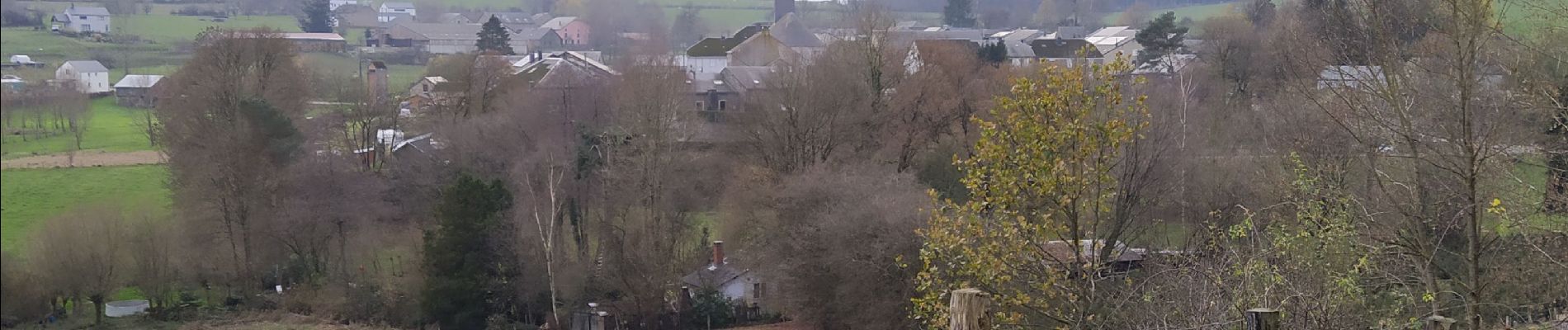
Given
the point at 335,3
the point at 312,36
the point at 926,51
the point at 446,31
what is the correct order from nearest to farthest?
the point at 312,36 → the point at 926,51 → the point at 335,3 → the point at 446,31

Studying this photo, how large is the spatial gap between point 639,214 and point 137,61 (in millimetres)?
8667

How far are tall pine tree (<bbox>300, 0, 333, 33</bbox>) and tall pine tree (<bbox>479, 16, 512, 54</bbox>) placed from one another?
10893 millimetres

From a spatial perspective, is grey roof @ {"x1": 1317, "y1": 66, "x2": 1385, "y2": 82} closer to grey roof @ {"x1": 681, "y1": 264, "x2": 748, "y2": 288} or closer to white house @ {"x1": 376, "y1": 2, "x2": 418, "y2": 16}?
grey roof @ {"x1": 681, "y1": 264, "x2": 748, "y2": 288}

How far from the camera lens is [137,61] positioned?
18422 millimetres

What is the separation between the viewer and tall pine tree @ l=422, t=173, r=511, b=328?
20.9 meters

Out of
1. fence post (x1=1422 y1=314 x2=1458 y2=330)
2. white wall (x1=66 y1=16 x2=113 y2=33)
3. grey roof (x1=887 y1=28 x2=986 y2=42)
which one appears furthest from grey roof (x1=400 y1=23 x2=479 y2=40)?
fence post (x1=1422 y1=314 x2=1458 y2=330)

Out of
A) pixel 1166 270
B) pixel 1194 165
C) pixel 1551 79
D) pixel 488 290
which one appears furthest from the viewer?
pixel 488 290

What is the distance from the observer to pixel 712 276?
75.9 ft

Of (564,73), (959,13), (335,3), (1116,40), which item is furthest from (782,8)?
(335,3)

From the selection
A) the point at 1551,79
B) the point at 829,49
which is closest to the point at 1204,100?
the point at 829,49

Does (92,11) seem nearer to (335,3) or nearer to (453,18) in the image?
(335,3)

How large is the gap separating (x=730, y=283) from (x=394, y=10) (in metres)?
20.0

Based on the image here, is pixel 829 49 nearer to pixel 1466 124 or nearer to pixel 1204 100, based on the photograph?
pixel 1204 100

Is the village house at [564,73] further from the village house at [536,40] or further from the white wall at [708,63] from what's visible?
the village house at [536,40]
